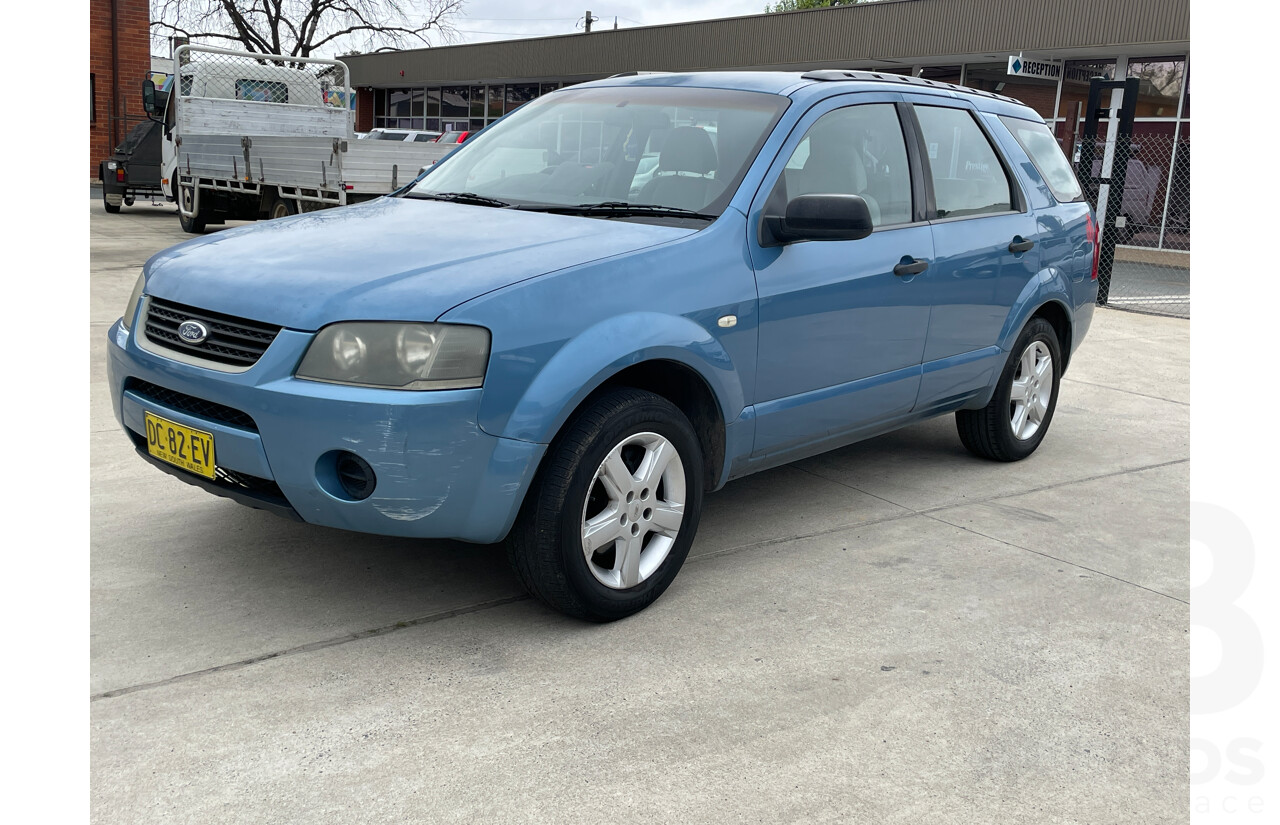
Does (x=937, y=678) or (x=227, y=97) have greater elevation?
(x=227, y=97)

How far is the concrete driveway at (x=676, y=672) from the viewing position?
255 centimetres

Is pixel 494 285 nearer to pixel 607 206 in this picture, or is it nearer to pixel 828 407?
pixel 607 206

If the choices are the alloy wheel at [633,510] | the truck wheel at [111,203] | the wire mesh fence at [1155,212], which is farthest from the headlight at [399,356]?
the truck wheel at [111,203]

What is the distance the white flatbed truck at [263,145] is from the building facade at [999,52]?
4334 millimetres

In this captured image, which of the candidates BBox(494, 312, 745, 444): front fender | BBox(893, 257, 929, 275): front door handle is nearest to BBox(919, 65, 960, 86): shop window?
BBox(893, 257, 929, 275): front door handle

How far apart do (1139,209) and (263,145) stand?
13.9m

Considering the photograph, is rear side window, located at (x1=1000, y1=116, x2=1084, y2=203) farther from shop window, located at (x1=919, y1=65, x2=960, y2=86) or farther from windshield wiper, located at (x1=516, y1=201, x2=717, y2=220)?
shop window, located at (x1=919, y1=65, x2=960, y2=86)

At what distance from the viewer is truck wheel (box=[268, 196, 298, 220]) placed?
1293cm

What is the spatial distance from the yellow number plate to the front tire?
142 inches

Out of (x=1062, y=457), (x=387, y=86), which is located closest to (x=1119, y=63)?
(x=1062, y=457)

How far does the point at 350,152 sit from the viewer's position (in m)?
11.6

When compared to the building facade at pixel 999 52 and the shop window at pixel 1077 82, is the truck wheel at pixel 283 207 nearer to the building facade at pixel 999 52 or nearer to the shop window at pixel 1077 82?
the building facade at pixel 999 52

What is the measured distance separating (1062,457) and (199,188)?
42.3 feet

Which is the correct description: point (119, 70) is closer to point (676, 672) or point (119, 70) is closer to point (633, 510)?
point (633, 510)
